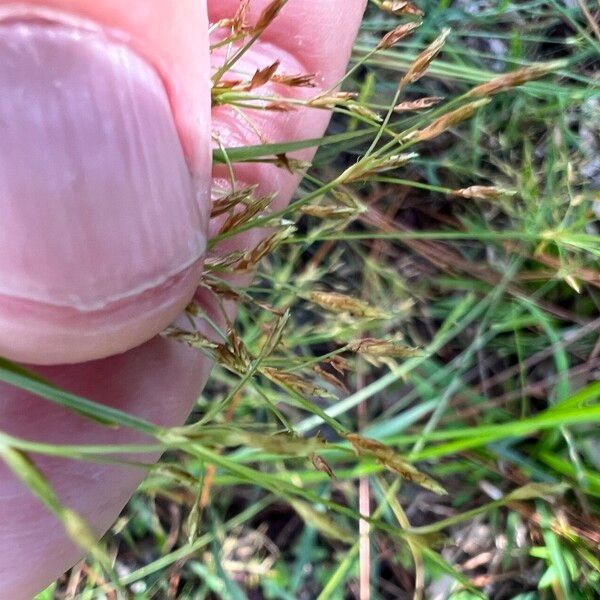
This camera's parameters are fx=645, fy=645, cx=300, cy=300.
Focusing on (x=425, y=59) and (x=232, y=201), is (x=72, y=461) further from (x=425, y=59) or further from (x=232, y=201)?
(x=425, y=59)

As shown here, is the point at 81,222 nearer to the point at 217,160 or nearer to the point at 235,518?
the point at 217,160

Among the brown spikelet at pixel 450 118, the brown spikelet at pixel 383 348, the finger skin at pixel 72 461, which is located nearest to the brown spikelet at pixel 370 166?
the brown spikelet at pixel 450 118

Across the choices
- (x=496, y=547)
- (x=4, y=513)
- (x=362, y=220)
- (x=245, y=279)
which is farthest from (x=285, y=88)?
(x=496, y=547)

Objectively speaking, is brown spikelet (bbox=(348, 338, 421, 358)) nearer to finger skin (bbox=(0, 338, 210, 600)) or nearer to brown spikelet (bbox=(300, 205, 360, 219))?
brown spikelet (bbox=(300, 205, 360, 219))


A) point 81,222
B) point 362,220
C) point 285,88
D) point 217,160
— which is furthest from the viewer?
point 362,220

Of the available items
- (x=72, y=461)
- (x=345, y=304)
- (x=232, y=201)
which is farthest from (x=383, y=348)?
(x=72, y=461)

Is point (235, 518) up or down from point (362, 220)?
down

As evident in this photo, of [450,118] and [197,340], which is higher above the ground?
[450,118]

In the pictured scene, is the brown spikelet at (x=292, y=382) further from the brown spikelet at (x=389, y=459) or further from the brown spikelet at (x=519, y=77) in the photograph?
the brown spikelet at (x=519, y=77)
